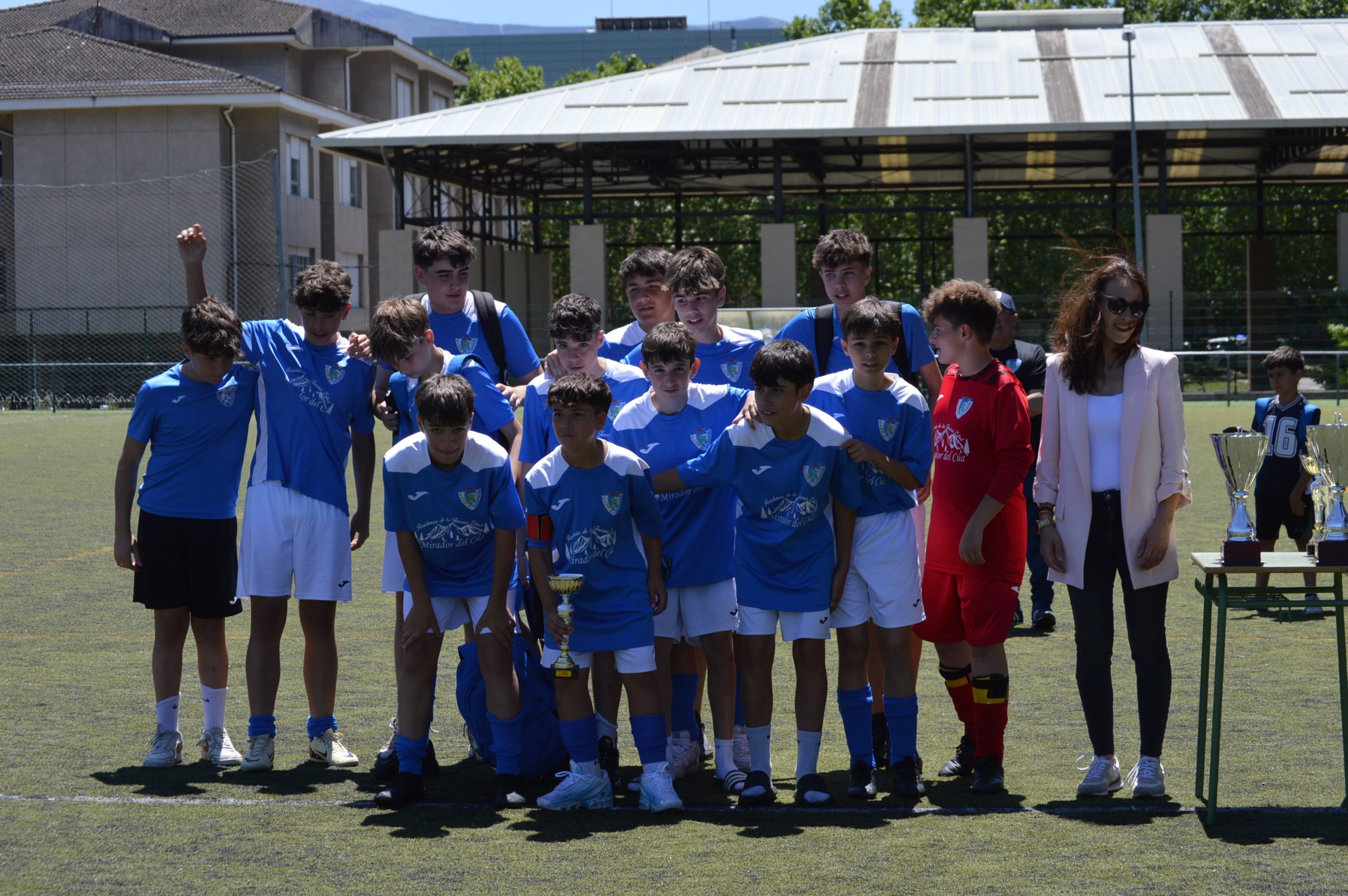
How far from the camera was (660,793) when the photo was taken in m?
4.67

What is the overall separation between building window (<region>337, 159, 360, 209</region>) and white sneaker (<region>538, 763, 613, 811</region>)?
120 ft

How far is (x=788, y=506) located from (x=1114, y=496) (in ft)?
3.64

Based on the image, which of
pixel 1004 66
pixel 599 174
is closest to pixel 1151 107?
pixel 1004 66

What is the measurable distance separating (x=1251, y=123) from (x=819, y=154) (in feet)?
30.1

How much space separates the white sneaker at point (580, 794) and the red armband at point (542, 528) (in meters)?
0.78

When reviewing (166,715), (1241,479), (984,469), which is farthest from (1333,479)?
(166,715)

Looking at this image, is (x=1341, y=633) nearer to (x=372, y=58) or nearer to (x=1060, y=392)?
(x=1060, y=392)

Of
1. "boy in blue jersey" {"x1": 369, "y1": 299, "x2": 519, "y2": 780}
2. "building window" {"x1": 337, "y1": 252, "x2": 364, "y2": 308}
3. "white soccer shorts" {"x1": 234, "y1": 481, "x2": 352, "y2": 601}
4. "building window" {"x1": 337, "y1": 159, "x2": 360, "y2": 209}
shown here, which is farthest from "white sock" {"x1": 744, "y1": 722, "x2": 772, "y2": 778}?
"building window" {"x1": 337, "y1": 159, "x2": 360, "y2": 209}

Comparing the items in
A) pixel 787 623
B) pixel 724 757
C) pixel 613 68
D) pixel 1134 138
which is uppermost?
pixel 613 68

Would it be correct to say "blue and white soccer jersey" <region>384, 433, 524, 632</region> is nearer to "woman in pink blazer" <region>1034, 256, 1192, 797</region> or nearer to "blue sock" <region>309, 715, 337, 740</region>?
"blue sock" <region>309, 715, 337, 740</region>

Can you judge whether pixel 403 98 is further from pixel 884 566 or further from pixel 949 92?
pixel 884 566

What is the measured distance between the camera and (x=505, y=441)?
5.48 metres

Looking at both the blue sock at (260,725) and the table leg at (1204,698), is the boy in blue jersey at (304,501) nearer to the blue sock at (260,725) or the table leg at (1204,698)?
the blue sock at (260,725)

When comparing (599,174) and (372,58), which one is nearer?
(599,174)
